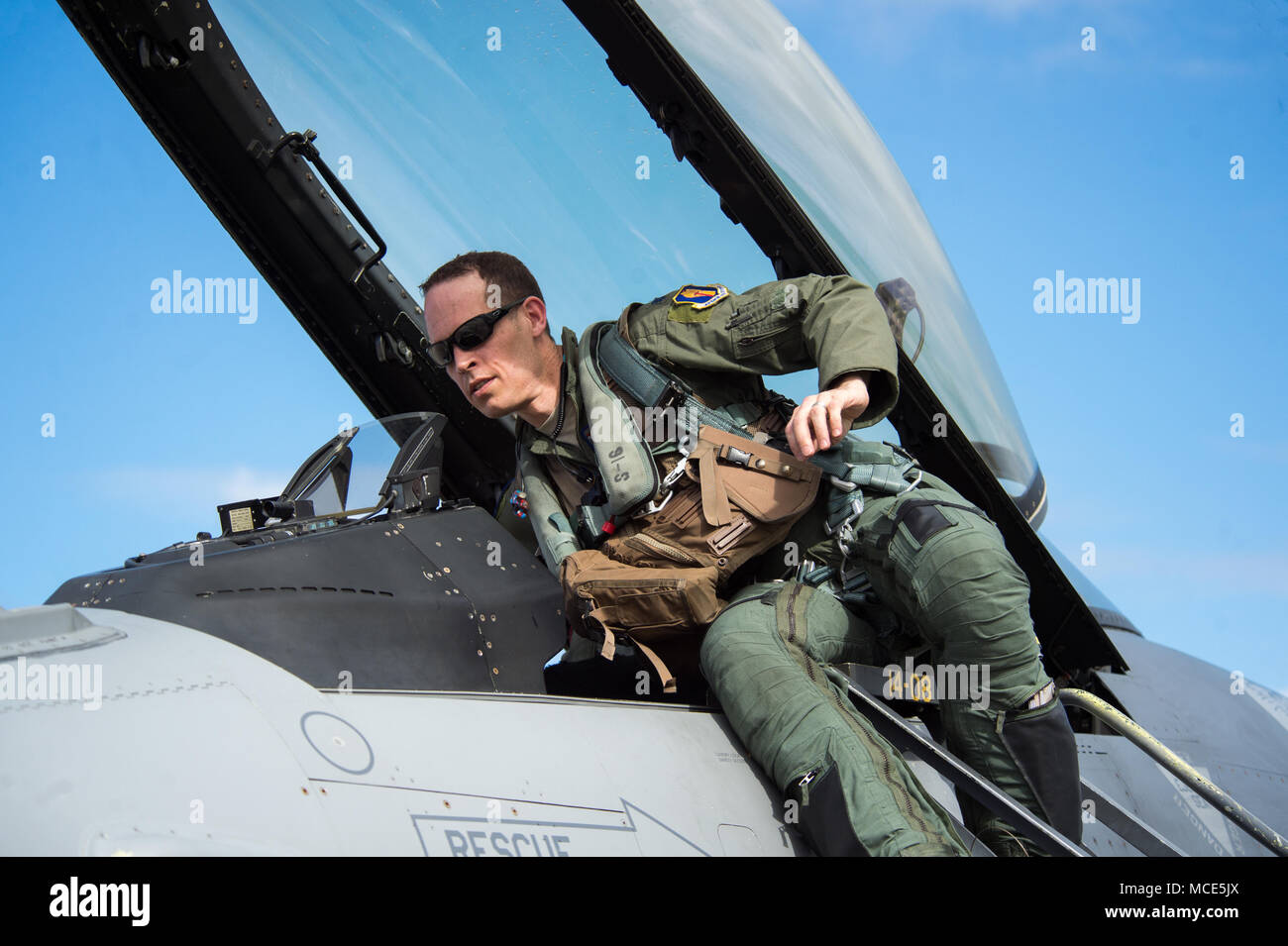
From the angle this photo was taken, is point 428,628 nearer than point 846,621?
Yes

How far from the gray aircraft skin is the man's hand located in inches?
21.9

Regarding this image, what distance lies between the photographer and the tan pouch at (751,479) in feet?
6.38

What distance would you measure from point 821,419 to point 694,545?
0.43 m

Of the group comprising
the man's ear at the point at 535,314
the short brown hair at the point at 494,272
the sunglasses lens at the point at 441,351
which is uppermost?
the short brown hair at the point at 494,272

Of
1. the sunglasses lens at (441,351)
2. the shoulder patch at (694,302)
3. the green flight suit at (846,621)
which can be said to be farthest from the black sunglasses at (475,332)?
the shoulder patch at (694,302)

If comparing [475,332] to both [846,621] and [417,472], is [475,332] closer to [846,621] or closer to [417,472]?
[417,472]

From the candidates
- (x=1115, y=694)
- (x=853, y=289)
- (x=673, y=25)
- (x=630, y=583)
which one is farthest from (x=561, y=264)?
(x=1115, y=694)

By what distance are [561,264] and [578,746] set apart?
1673mm

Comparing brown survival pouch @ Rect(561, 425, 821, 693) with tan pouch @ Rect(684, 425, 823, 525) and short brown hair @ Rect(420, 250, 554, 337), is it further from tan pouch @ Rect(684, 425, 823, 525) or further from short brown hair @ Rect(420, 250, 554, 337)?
short brown hair @ Rect(420, 250, 554, 337)

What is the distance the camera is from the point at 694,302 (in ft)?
6.98

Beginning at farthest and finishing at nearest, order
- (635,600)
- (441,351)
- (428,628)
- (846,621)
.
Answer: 1. (441,351)
2. (846,621)
3. (635,600)
4. (428,628)

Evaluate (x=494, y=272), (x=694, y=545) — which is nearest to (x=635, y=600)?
(x=694, y=545)

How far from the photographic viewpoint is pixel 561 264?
2.72 meters

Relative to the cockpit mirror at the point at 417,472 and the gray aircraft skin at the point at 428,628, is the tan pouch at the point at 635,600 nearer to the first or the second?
the gray aircraft skin at the point at 428,628
